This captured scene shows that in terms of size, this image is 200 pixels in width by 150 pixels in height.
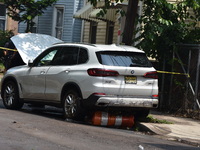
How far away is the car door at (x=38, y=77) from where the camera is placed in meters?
13.0

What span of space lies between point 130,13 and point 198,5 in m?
1.81

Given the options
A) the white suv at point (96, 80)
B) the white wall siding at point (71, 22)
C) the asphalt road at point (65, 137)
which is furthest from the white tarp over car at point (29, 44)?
the white wall siding at point (71, 22)

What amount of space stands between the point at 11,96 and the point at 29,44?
354 cm

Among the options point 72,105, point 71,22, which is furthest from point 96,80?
point 71,22

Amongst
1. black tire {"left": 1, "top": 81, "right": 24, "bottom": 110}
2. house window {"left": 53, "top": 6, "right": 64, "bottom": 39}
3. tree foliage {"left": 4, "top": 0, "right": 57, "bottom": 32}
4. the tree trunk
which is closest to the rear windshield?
Result: the tree trunk

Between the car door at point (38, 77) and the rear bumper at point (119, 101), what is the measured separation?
68.7 inches

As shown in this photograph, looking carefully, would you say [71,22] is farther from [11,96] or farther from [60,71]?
[60,71]

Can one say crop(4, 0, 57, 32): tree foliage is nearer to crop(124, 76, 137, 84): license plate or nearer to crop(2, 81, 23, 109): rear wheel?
crop(2, 81, 23, 109): rear wheel

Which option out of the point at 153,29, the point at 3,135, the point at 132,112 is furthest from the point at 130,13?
the point at 3,135

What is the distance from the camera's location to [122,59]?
12.0m

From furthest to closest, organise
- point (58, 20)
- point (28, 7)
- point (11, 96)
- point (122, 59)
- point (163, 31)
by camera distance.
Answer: point (58, 20)
point (28, 7)
point (163, 31)
point (11, 96)
point (122, 59)

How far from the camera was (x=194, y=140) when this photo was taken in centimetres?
1066

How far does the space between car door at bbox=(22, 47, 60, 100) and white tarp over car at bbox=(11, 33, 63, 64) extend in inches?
119

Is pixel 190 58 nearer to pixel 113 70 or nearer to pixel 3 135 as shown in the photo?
pixel 113 70
